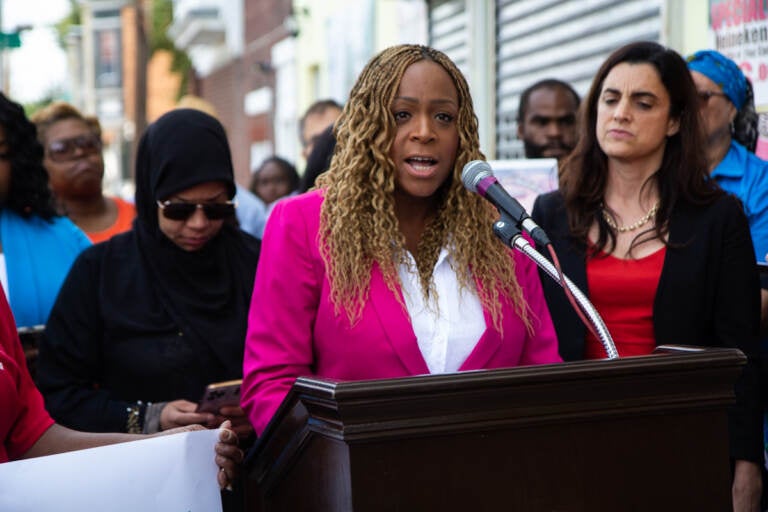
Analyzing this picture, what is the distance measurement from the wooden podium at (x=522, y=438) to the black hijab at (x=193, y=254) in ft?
4.63

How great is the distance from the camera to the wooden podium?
2254 mm

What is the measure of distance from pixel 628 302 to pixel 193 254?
151 cm

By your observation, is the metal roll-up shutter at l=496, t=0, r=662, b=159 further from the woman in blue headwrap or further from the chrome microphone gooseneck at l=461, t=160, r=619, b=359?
the chrome microphone gooseneck at l=461, t=160, r=619, b=359

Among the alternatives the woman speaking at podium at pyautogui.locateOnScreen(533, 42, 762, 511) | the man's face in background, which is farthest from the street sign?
the woman speaking at podium at pyautogui.locateOnScreen(533, 42, 762, 511)

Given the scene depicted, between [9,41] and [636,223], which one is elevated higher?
[9,41]

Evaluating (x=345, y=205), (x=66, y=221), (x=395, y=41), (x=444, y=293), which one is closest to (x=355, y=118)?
(x=345, y=205)

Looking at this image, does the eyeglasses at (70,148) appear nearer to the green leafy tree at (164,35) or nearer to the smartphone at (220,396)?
the smartphone at (220,396)

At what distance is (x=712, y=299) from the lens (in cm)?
376

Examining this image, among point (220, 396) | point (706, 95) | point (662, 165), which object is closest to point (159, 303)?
point (220, 396)

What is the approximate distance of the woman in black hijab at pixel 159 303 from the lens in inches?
149

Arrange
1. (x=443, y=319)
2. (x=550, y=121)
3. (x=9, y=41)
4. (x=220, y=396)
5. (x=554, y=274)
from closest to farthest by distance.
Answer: (x=554, y=274), (x=443, y=319), (x=220, y=396), (x=550, y=121), (x=9, y=41)

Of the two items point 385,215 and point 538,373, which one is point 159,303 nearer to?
point 385,215

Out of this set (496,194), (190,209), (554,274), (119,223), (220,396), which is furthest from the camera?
(119,223)

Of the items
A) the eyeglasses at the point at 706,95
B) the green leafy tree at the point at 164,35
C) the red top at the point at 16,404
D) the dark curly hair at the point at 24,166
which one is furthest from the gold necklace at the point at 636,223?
the green leafy tree at the point at 164,35
